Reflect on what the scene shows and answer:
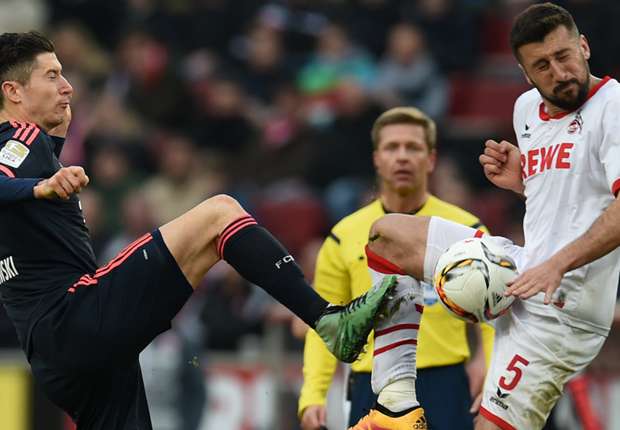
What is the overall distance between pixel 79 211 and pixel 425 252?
5.60 feet

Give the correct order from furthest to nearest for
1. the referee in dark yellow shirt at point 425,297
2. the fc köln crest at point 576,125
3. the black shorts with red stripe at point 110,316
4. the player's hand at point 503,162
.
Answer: the referee in dark yellow shirt at point 425,297
the player's hand at point 503,162
the black shorts with red stripe at point 110,316
the fc köln crest at point 576,125

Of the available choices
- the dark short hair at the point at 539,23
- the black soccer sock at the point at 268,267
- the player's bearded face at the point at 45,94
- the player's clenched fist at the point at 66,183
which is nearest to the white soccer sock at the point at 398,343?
the black soccer sock at the point at 268,267

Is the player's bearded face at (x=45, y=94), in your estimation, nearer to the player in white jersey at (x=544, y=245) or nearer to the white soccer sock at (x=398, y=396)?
the player in white jersey at (x=544, y=245)

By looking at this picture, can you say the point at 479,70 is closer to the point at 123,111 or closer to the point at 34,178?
the point at 123,111

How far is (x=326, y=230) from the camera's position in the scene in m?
11.6

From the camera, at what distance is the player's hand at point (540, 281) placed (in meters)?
5.37

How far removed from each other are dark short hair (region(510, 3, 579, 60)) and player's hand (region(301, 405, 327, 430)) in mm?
2514

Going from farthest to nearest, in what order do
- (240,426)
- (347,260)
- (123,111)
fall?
(123,111), (240,426), (347,260)

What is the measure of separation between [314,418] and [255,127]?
637 centimetres

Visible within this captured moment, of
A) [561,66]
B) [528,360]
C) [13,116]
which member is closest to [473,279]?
[528,360]

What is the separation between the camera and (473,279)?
5.57 metres

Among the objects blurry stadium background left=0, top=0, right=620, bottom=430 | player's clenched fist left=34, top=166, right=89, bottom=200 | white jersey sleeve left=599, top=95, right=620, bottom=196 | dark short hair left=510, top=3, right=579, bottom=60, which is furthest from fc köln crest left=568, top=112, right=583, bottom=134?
blurry stadium background left=0, top=0, right=620, bottom=430

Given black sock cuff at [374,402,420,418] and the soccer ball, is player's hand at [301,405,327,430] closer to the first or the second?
black sock cuff at [374,402,420,418]

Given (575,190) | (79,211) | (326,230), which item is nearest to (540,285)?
(575,190)
